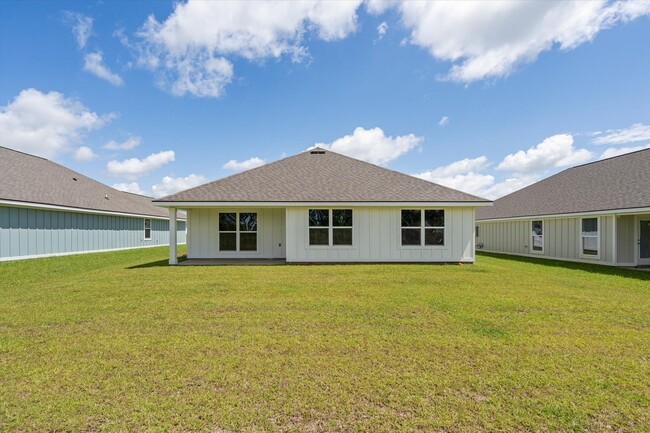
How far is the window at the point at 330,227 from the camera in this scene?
12.6 metres

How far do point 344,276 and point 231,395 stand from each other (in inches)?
266

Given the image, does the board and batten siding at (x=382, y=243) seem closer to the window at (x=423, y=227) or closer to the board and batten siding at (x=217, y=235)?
the window at (x=423, y=227)

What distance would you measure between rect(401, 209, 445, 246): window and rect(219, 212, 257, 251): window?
6694mm

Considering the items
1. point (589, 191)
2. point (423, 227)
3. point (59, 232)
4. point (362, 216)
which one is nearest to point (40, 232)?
point (59, 232)

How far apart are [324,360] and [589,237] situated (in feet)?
51.7

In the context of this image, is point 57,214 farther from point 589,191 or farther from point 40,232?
point 589,191

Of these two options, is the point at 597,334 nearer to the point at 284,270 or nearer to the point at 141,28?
the point at 284,270

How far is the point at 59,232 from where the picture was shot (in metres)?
15.3

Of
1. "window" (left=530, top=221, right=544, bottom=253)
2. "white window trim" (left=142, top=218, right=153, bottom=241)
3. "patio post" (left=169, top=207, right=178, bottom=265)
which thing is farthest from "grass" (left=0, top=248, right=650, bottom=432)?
"white window trim" (left=142, top=218, right=153, bottom=241)

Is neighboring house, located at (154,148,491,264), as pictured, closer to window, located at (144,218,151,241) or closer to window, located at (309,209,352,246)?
window, located at (309,209,352,246)

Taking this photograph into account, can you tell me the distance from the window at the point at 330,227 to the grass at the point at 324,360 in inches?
202

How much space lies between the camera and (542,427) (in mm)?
2602

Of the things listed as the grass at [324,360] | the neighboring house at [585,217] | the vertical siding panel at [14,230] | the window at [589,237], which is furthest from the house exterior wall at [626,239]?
the vertical siding panel at [14,230]

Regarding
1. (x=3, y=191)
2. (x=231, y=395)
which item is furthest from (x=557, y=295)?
(x=3, y=191)
